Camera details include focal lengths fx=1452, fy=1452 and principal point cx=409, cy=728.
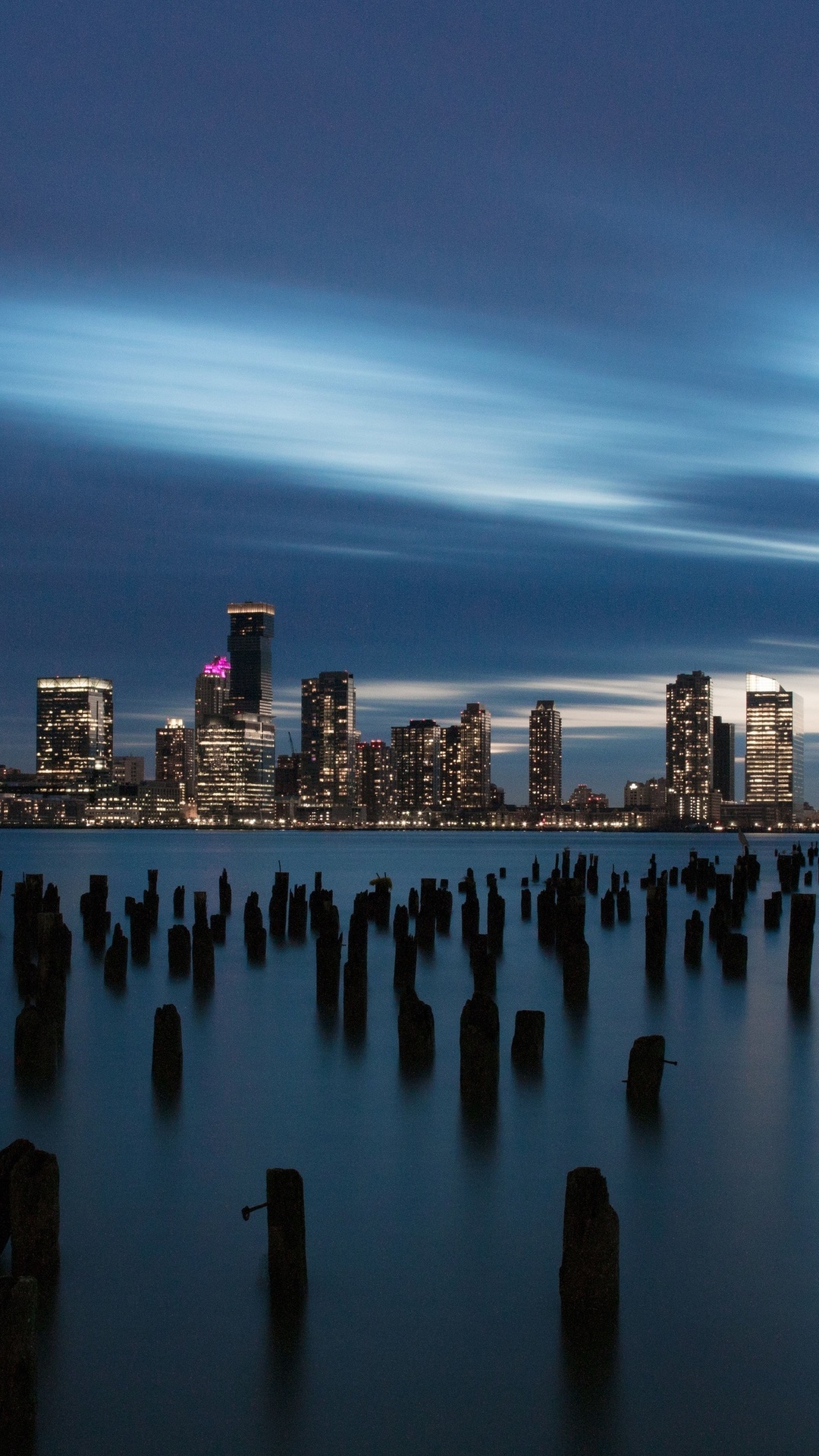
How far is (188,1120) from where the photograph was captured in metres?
15.0

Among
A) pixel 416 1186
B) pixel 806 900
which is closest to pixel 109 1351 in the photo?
pixel 416 1186

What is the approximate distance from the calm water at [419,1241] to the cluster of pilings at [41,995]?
1.43ft

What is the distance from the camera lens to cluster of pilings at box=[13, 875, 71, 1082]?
55.8 feet

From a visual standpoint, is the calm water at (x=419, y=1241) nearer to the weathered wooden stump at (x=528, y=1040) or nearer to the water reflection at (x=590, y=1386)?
the water reflection at (x=590, y=1386)

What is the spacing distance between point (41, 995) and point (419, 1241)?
9.02 meters

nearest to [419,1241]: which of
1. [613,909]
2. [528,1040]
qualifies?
[528,1040]

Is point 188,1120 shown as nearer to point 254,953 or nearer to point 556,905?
point 254,953

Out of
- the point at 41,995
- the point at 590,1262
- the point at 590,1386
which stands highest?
the point at 41,995

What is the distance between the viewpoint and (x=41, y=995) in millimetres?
18641

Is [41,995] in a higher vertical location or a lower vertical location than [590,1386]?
higher

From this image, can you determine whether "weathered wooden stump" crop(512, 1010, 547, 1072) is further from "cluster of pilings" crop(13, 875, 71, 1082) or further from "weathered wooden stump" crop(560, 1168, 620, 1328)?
"weathered wooden stump" crop(560, 1168, 620, 1328)

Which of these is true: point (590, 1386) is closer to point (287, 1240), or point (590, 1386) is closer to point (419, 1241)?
point (287, 1240)

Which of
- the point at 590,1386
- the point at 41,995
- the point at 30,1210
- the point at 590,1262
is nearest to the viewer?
the point at 590,1386

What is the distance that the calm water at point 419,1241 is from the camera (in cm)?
807
